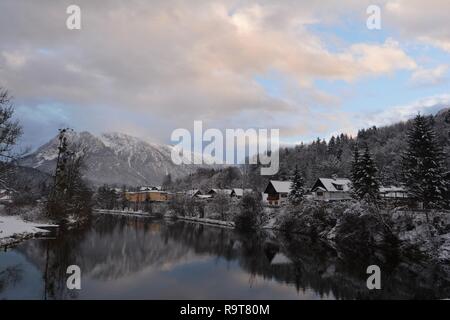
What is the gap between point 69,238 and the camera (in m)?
43.8

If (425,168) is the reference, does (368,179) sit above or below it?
below

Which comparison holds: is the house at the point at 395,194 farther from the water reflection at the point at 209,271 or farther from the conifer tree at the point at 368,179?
the water reflection at the point at 209,271

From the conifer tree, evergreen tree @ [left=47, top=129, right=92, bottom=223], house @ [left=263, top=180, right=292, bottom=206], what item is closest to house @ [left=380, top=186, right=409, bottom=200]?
the conifer tree

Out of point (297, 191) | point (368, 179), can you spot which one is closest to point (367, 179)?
point (368, 179)

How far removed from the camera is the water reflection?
2347 cm

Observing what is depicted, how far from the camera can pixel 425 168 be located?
4288cm

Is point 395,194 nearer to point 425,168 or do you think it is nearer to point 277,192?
point 425,168

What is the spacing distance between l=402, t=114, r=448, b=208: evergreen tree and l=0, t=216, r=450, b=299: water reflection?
26.5ft

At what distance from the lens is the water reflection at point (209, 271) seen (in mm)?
23469

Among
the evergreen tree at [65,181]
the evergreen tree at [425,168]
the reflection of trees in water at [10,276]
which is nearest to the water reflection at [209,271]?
the reflection of trees in water at [10,276]

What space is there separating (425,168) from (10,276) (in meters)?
41.4

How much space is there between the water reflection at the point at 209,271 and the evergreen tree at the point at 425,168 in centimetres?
807
